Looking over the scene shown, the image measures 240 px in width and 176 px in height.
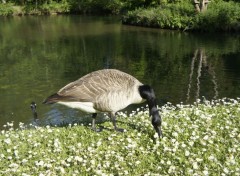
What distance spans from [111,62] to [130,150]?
22.6 meters

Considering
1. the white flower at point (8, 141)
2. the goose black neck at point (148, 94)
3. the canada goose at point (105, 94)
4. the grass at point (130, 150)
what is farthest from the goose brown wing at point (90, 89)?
the white flower at point (8, 141)

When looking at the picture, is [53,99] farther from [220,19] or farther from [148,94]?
[220,19]

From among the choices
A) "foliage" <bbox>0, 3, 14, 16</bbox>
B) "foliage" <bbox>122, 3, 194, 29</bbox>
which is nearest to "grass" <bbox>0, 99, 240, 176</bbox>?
"foliage" <bbox>122, 3, 194, 29</bbox>

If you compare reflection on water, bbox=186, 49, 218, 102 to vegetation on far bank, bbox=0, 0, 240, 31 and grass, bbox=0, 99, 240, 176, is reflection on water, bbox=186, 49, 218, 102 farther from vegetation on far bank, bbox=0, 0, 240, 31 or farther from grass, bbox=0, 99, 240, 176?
vegetation on far bank, bbox=0, 0, 240, 31

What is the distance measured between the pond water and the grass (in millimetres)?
5807

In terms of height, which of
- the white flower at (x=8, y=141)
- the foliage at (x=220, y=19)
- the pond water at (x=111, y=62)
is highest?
the foliage at (x=220, y=19)

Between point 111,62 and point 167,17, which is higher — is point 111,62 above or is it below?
below

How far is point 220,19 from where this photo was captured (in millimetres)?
44500

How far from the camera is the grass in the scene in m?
7.11

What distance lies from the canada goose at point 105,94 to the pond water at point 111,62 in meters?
6.07

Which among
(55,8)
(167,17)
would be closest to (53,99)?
(167,17)

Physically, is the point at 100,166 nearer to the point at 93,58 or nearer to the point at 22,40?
the point at 93,58

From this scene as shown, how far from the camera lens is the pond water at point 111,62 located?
20.4m

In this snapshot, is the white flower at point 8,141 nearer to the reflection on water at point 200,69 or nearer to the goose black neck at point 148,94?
the goose black neck at point 148,94
